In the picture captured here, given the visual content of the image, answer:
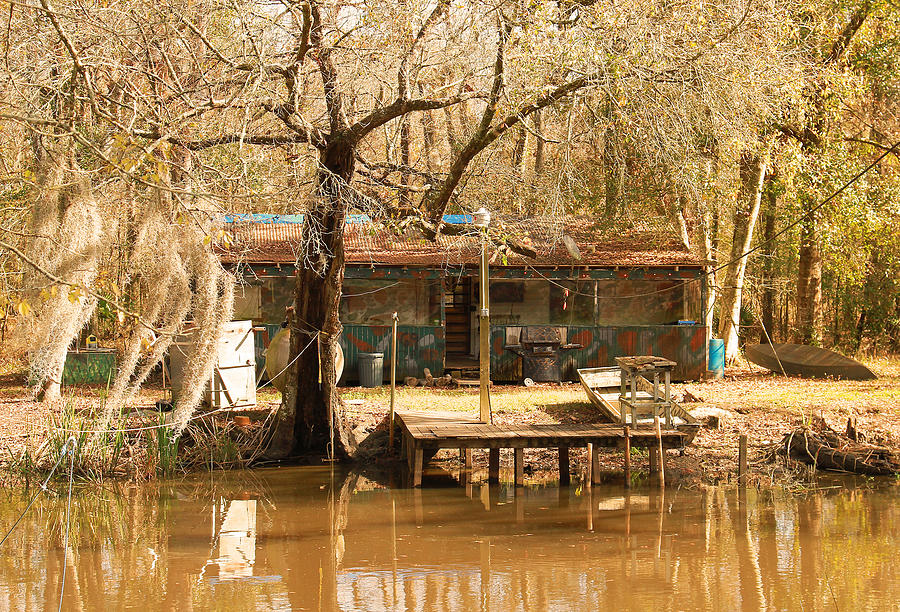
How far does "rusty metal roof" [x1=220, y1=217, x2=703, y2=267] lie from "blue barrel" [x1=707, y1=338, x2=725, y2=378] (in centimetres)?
183

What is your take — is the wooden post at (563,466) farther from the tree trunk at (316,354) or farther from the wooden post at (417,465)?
the tree trunk at (316,354)

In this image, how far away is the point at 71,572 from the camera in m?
8.26

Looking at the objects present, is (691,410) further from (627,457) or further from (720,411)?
(627,457)

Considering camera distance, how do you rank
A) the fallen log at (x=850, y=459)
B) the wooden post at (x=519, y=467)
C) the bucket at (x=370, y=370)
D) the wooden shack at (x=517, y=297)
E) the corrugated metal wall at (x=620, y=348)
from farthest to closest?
the corrugated metal wall at (x=620, y=348)
the wooden shack at (x=517, y=297)
the bucket at (x=370, y=370)
the fallen log at (x=850, y=459)
the wooden post at (x=519, y=467)

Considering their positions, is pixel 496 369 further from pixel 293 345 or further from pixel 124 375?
pixel 124 375

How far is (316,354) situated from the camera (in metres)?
13.0

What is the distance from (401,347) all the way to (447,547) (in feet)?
33.0

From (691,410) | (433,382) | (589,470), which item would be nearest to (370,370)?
(433,382)

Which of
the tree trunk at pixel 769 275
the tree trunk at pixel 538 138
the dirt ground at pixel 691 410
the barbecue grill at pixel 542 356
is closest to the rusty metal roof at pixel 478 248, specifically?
the tree trunk at pixel 538 138

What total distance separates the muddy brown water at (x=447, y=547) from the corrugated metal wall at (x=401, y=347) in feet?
22.0

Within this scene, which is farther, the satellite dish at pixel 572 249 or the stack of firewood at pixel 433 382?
the satellite dish at pixel 572 249

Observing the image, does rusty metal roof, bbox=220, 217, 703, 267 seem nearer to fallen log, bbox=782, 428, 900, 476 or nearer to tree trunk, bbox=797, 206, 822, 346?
tree trunk, bbox=797, 206, 822, 346

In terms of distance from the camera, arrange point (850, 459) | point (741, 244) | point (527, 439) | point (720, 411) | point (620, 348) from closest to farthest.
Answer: point (527, 439) < point (850, 459) < point (720, 411) < point (620, 348) < point (741, 244)

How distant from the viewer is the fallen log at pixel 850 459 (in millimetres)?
11938
